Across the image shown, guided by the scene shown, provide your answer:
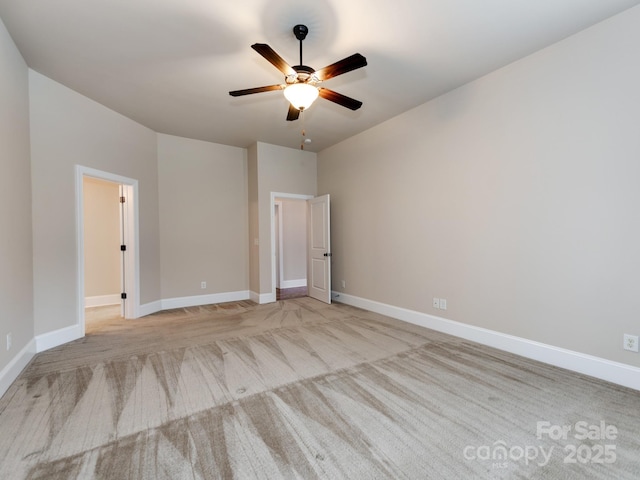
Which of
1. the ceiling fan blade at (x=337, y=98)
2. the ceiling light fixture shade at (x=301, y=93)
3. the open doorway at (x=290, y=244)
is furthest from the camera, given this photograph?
the open doorway at (x=290, y=244)

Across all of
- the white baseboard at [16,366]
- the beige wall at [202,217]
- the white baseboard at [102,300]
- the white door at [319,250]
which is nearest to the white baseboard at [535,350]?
the white door at [319,250]

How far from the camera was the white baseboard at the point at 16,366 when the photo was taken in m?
2.30

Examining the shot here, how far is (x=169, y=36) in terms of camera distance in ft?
8.27

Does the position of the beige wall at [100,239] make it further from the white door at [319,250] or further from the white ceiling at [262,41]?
Answer: the white door at [319,250]

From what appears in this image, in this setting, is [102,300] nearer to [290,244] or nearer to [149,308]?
[149,308]

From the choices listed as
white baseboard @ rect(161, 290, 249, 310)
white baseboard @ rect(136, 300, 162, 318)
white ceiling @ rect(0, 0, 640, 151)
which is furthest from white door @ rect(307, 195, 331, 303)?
white baseboard @ rect(136, 300, 162, 318)

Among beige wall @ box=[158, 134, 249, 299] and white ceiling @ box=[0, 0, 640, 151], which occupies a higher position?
white ceiling @ box=[0, 0, 640, 151]

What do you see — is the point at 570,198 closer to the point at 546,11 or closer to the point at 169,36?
the point at 546,11

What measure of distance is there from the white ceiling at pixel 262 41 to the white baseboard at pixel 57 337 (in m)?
2.90

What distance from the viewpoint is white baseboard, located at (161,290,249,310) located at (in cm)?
503

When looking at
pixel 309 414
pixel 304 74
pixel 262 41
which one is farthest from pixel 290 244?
pixel 309 414

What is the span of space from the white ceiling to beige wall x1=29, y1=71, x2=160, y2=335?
27 cm

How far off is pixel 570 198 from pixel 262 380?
323 centimetres

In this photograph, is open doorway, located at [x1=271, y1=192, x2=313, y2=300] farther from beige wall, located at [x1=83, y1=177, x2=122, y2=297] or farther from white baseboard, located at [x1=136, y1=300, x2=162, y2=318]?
beige wall, located at [x1=83, y1=177, x2=122, y2=297]
